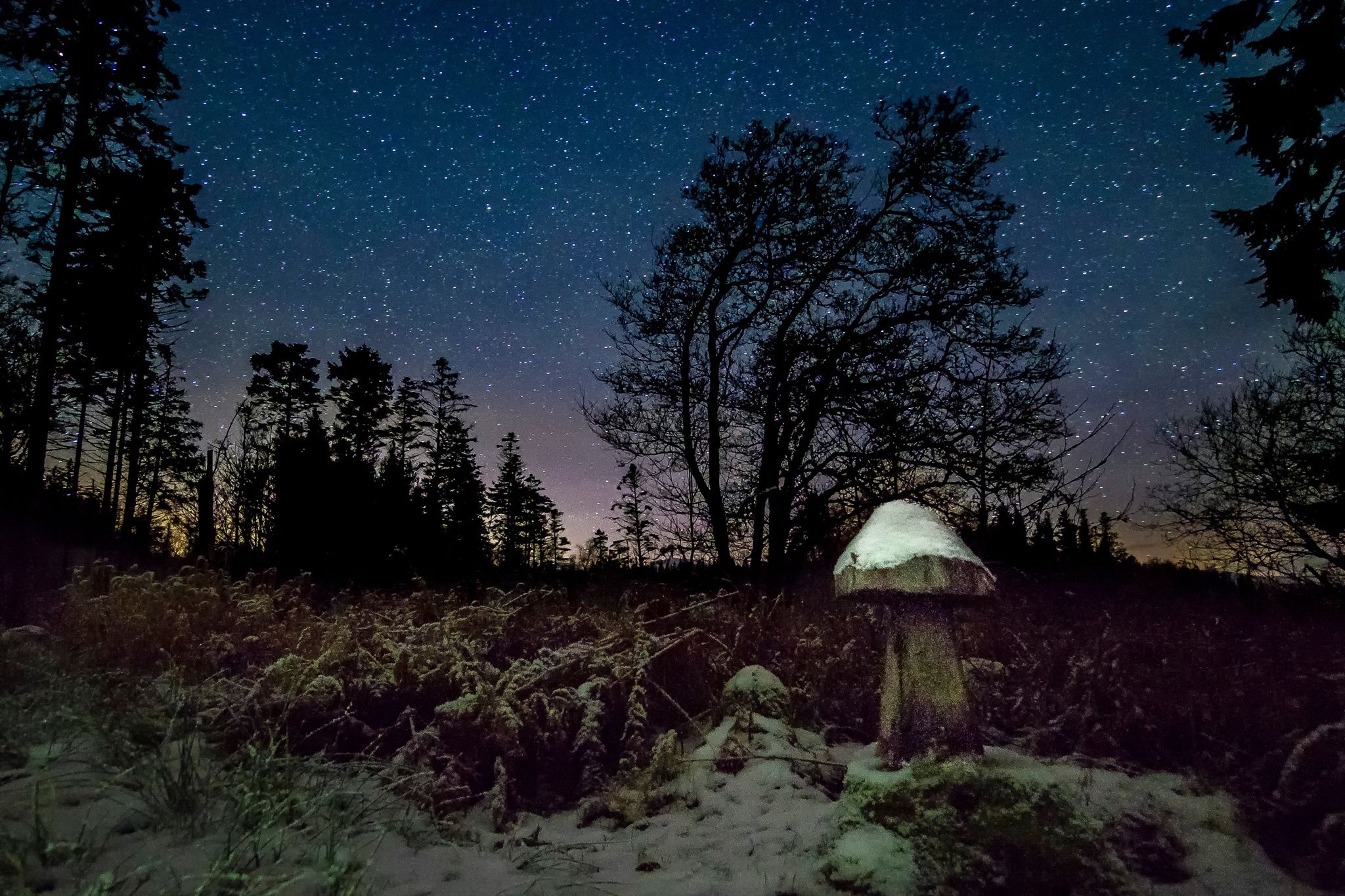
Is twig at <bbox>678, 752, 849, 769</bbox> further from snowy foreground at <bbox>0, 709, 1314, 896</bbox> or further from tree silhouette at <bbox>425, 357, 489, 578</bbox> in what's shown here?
tree silhouette at <bbox>425, 357, 489, 578</bbox>

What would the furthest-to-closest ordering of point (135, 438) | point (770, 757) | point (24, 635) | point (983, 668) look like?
1. point (135, 438)
2. point (983, 668)
3. point (24, 635)
4. point (770, 757)

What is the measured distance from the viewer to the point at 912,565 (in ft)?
12.7

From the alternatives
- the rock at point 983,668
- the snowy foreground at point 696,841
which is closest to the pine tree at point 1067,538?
the rock at point 983,668

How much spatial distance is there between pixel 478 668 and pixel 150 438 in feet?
120

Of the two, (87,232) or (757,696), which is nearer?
(757,696)

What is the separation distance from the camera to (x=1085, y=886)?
3.29m

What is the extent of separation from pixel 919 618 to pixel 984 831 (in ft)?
4.02

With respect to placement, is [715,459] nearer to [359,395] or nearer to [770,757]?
[770,757]

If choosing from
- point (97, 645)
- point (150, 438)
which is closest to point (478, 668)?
point (97, 645)

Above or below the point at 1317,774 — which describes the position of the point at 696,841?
below

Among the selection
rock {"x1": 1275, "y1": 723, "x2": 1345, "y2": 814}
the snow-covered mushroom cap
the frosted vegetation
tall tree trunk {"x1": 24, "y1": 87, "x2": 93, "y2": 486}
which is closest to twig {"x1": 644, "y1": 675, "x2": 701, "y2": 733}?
the frosted vegetation

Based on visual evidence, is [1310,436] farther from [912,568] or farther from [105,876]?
[105,876]

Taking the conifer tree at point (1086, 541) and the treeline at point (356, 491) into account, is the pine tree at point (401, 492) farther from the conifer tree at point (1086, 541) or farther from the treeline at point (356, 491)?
the conifer tree at point (1086, 541)

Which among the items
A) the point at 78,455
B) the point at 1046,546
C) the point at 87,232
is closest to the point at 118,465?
the point at 78,455
